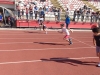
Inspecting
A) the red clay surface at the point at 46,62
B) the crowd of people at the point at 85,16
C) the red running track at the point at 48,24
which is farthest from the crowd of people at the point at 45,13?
the red clay surface at the point at 46,62

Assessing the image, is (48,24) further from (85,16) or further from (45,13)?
(85,16)

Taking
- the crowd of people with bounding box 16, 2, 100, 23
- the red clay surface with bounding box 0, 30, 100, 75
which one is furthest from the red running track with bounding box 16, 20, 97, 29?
the red clay surface with bounding box 0, 30, 100, 75

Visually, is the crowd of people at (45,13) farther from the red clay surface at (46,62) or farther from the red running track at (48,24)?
the red clay surface at (46,62)

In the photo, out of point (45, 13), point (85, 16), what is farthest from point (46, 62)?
point (85, 16)

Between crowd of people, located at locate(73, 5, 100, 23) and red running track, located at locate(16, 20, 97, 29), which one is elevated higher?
crowd of people, located at locate(73, 5, 100, 23)

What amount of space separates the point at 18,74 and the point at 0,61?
5.62ft

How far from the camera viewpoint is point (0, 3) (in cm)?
2839

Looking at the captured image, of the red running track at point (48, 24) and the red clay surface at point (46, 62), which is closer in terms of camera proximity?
the red clay surface at point (46, 62)

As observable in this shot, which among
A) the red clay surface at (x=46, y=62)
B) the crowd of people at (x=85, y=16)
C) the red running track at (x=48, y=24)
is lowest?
the red clay surface at (x=46, y=62)

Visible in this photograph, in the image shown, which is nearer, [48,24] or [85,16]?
[48,24]

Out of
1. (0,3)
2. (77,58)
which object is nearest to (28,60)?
(77,58)

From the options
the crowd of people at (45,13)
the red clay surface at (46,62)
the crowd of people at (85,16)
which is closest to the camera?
the red clay surface at (46,62)

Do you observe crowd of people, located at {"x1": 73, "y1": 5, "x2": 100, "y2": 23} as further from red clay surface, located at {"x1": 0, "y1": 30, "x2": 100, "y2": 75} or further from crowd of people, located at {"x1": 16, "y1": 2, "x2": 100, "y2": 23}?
red clay surface, located at {"x1": 0, "y1": 30, "x2": 100, "y2": 75}

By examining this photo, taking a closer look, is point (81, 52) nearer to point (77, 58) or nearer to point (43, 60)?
point (77, 58)
